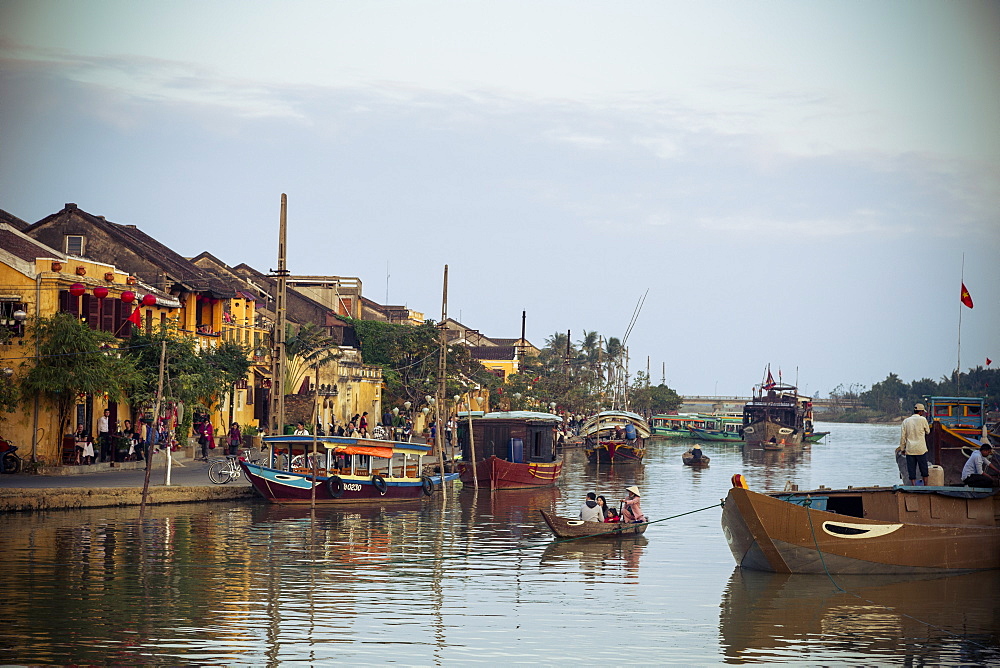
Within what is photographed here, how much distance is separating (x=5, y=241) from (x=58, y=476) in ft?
34.2

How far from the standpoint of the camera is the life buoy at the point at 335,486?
33.6 m

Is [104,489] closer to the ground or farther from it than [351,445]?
closer to the ground

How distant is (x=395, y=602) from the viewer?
1933 cm

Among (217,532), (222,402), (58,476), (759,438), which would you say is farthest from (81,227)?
(759,438)

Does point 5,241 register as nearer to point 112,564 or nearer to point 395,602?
point 112,564

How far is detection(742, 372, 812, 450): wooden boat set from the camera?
86.1 m

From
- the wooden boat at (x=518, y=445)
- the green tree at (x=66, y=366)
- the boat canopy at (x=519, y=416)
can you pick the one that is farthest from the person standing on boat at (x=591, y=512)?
the boat canopy at (x=519, y=416)

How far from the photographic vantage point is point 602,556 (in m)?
25.7

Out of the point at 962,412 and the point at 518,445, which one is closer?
the point at 962,412

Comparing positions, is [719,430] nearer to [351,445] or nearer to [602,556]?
[351,445]

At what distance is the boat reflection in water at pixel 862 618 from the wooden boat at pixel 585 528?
499 cm

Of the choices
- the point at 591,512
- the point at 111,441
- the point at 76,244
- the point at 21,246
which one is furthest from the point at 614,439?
the point at 591,512

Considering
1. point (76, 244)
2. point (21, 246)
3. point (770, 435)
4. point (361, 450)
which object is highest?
point (76, 244)

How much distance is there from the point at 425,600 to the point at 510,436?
23896mm
